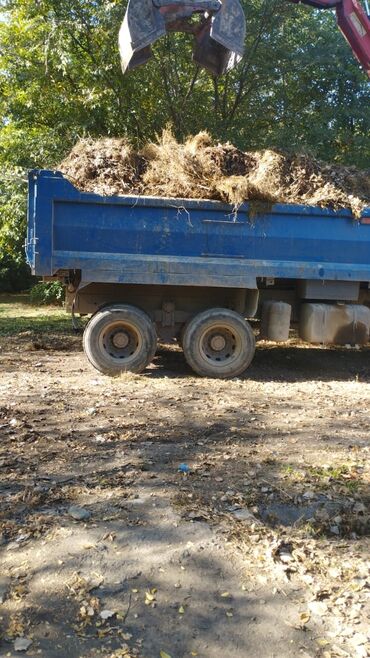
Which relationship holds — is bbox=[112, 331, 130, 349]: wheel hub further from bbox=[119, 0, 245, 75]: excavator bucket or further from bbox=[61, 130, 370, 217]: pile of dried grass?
bbox=[119, 0, 245, 75]: excavator bucket

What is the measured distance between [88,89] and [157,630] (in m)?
11.0

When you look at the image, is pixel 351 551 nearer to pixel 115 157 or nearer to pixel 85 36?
pixel 115 157

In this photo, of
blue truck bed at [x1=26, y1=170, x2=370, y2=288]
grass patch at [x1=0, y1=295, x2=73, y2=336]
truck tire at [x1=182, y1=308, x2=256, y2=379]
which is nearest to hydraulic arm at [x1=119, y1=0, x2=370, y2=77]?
blue truck bed at [x1=26, y1=170, x2=370, y2=288]

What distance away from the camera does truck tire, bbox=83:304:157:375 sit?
720 centimetres

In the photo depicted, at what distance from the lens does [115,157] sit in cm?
750

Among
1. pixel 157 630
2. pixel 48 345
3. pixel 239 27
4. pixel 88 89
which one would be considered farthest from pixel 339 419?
pixel 88 89

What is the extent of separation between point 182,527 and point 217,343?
14.2 ft

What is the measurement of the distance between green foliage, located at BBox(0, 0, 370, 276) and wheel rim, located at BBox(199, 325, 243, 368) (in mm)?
5659

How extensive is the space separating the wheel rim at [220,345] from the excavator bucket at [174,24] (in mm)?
3134

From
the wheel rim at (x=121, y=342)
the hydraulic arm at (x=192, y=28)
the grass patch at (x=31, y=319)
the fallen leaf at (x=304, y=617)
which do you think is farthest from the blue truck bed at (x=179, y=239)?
the fallen leaf at (x=304, y=617)

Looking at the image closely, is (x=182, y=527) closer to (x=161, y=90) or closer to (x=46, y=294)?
(x=161, y=90)

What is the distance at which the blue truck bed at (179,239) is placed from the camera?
695 cm

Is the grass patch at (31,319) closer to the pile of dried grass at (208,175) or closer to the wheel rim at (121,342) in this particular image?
the wheel rim at (121,342)

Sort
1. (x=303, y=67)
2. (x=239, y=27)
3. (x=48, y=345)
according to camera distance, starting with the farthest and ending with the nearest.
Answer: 1. (x=303, y=67)
2. (x=48, y=345)
3. (x=239, y=27)
